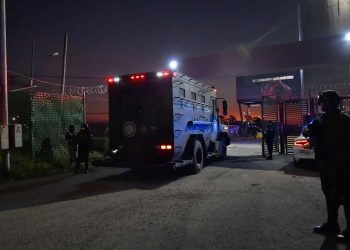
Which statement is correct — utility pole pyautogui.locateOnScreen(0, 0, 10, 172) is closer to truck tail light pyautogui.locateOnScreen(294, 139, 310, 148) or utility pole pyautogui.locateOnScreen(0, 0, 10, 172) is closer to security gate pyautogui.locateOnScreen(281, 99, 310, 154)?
truck tail light pyautogui.locateOnScreen(294, 139, 310, 148)

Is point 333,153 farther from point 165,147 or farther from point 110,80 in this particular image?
point 110,80

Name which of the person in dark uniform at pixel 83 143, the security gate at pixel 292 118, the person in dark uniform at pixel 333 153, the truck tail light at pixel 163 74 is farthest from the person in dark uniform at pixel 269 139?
the person in dark uniform at pixel 333 153

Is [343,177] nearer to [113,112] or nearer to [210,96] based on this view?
[113,112]

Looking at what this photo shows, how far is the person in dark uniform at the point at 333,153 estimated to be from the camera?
15.9ft

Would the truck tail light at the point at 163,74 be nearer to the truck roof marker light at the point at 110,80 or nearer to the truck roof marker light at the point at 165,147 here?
the truck roof marker light at the point at 110,80

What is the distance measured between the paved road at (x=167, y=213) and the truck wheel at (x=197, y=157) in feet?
2.17

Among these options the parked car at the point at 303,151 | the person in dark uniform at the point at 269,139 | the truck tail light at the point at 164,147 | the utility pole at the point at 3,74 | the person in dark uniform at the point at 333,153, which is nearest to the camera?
the person in dark uniform at the point at 333,153

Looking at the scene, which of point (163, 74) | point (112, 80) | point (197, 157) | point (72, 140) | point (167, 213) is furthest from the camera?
point (72, 140)

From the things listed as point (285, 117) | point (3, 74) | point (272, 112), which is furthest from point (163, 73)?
point (285, 117)

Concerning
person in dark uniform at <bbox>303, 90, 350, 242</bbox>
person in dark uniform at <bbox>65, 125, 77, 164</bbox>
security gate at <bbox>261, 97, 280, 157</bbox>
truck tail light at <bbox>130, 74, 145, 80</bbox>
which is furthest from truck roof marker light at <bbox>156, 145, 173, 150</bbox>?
security gate at <bbox>261, 97, 280, 157</bbox>

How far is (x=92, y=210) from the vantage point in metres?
6.86

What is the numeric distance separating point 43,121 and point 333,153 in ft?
33.8

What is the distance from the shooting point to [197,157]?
1187 cm

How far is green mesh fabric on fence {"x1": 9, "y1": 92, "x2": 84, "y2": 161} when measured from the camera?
Result: 12.4m
